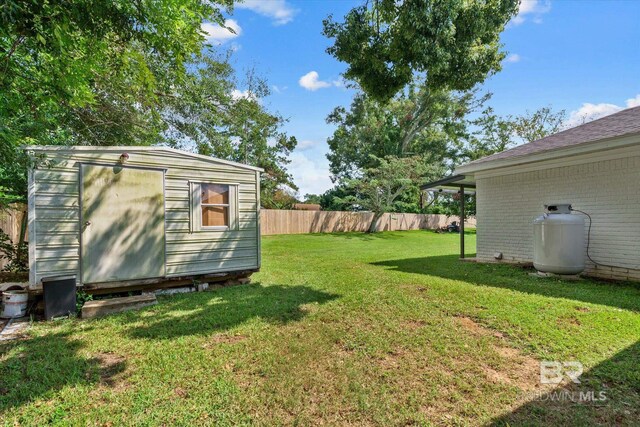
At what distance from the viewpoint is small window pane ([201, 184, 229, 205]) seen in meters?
6.13

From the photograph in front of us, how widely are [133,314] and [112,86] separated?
238 inches

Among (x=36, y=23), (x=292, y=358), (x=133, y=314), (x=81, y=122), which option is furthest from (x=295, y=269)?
(x=81, y=122)

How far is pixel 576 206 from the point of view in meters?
6.66

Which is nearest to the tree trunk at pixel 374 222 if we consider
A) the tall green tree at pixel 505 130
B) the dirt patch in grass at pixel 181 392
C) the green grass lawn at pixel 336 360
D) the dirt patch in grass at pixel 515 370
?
the tall green tree at pixel 505 130

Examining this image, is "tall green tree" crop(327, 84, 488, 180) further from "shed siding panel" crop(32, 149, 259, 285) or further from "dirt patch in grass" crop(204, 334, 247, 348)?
"dirt patch in grass" crop(204, 334, 247, 348)

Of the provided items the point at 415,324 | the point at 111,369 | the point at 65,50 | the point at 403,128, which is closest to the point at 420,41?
the point at 415,324

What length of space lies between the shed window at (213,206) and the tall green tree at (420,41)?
344 cm

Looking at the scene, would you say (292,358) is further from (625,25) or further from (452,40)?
(625,25)

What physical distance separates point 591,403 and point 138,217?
6.15 meters

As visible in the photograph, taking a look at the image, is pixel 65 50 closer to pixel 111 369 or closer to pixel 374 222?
pixel 111 369

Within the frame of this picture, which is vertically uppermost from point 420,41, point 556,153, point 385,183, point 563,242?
point 420,41

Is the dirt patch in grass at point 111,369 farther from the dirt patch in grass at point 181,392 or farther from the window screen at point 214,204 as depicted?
the window screen at point 214,204

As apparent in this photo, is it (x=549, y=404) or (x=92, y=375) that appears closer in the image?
(x=549, y=404)

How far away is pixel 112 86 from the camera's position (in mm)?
7656
